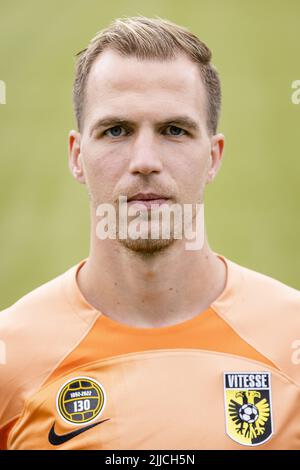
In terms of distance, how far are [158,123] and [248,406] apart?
122 cm

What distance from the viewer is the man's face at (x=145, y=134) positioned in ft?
10.6

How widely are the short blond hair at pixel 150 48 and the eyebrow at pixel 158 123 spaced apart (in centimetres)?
21

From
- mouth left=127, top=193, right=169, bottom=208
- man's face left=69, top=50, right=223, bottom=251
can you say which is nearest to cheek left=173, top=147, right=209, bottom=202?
man's face left=69, top=50, right=223, bottom=251

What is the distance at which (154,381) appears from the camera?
10.6 feet

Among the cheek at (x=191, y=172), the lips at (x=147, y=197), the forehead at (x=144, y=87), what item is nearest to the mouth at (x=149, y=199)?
the lips at (x=147, y=197)

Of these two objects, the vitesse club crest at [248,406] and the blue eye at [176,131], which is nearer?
the vitesse club crest at [248,406]

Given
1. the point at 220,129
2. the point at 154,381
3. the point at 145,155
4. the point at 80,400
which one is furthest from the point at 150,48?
the point at 220,129

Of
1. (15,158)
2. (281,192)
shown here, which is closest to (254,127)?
(281,192)

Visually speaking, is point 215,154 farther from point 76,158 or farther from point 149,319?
point 149,319

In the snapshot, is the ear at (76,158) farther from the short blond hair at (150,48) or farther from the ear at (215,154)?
the ear at (215,154)

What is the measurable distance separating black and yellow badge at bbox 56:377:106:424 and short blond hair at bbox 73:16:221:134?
1156 mm

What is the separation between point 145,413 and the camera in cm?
317

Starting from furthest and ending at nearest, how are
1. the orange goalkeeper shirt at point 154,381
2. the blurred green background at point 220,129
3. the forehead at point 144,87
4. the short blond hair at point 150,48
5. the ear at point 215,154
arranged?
the blurred green background at point 220,129
the ear at point 215,154
the short blond hair at point 150,48
the forehead at point 144,87
the orange goalkeeper shirt at point 154,381
